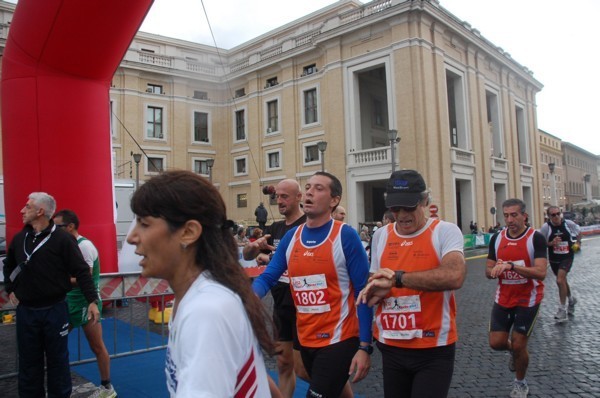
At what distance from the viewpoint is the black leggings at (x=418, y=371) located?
2.65 meters

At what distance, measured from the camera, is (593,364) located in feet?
17.7

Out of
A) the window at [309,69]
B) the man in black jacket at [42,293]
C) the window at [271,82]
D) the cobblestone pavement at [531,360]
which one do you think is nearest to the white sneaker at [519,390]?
the cobblestone pavement at [531,360]

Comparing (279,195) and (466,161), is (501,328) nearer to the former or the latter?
(279,195)

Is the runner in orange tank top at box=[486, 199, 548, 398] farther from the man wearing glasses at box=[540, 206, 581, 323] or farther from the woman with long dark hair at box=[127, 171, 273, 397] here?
the man wearing glasses at box=[540, 206, 581, 323]

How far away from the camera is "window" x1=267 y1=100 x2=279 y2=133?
33938mm

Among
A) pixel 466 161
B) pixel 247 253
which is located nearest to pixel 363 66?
pixel 466 161

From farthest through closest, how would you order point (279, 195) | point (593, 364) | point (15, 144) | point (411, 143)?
point (411, 143), point (15, 144), point (593, 364), point (279, 195)

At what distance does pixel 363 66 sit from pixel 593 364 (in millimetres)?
25419

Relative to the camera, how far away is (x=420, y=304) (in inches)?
110

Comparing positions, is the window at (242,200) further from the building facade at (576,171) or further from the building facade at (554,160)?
the building facade at (576,171)

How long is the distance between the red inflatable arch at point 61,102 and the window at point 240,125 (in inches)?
1129

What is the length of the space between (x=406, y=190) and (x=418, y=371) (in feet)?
3.65

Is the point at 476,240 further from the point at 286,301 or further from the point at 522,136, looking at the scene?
the point at 286,301

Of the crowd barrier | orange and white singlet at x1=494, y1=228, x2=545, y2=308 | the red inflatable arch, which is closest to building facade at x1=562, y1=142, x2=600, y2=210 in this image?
the crowd barrier
